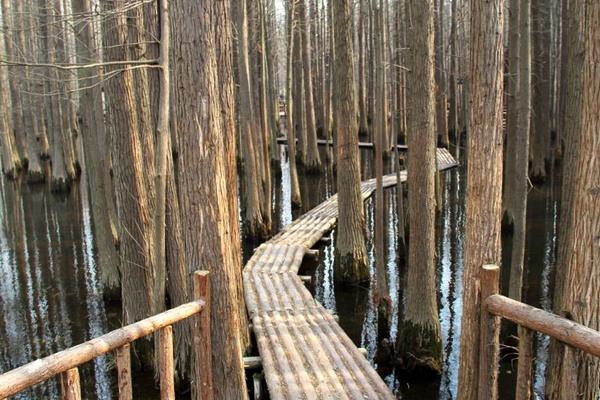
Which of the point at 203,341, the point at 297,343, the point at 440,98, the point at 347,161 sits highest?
the point at 440,98

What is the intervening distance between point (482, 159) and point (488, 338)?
134 centimetres

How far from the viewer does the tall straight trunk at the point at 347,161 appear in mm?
9852

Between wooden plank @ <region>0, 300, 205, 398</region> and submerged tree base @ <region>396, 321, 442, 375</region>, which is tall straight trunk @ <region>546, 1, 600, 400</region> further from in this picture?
submerged tree base @ <region>396, 321, 442, 375</region>

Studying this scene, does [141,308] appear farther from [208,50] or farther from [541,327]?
[541,327]

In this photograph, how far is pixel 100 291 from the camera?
34.1ft

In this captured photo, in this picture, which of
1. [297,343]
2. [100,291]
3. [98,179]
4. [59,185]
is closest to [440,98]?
[59,185]

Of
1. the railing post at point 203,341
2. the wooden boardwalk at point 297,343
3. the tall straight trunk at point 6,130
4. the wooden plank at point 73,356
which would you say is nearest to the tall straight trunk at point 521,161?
the wooden boardwalk at point 297,343

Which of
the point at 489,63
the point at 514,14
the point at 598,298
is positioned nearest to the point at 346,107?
the point at 514,14

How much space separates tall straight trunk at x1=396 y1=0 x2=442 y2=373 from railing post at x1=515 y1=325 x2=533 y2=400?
3376 millimetres

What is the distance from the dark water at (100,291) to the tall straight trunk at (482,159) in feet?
9.44

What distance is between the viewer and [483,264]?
4266 mm

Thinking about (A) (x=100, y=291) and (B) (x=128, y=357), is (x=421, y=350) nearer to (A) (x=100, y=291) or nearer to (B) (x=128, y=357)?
(B) (x=128, y=357)

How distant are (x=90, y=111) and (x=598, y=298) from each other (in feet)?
35.0

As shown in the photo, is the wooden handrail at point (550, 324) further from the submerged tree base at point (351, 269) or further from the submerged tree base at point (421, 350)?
the submerged tree base at point (351, 269)
